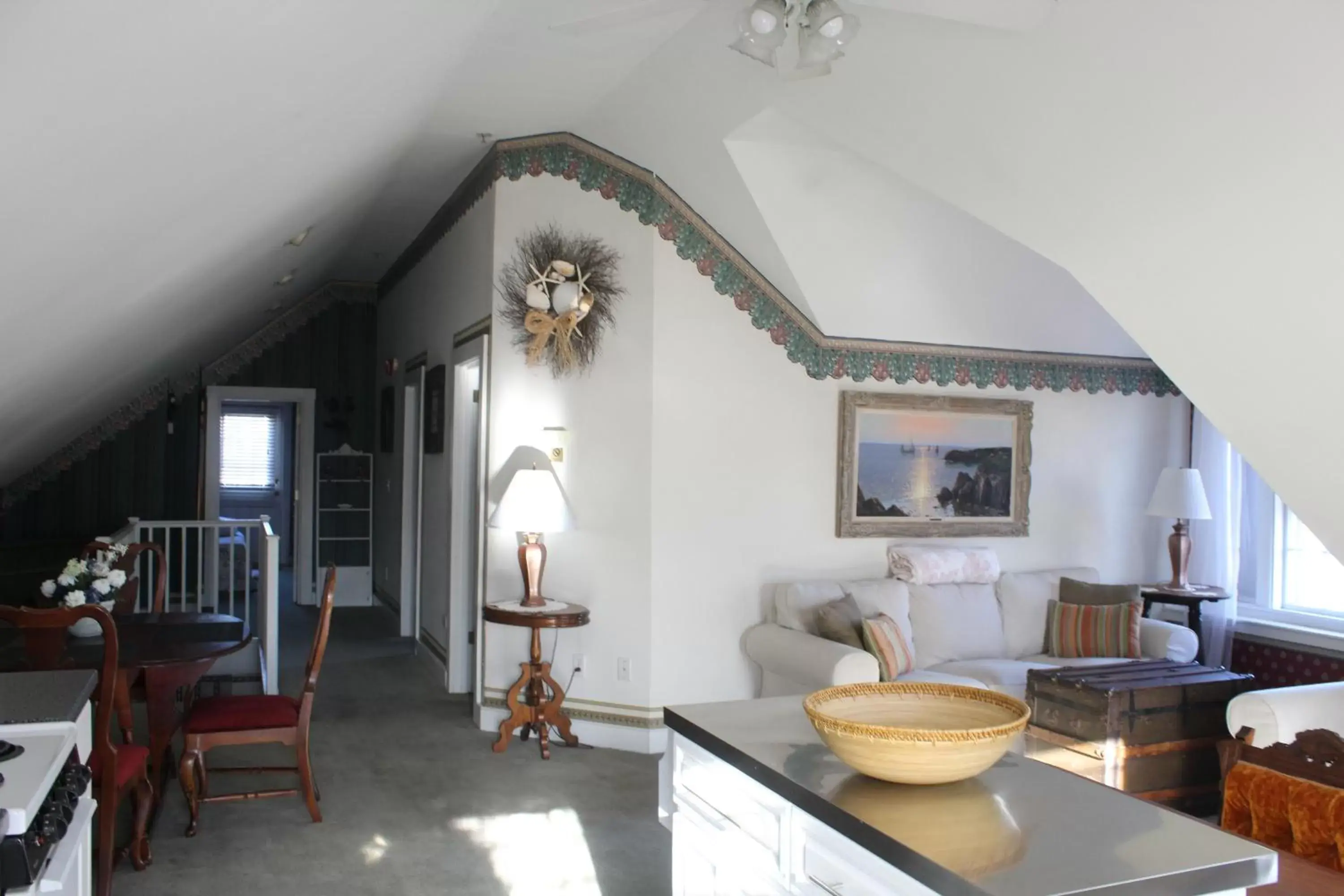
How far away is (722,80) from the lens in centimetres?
426

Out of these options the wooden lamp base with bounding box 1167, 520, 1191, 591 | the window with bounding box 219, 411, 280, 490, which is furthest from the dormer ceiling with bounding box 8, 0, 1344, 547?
the window with bounding box 219, 411, 280, 490

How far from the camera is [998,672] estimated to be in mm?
5008

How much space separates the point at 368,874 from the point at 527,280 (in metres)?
2.86

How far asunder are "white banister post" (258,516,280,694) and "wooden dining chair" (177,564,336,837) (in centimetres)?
97

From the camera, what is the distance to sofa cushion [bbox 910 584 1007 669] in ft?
17.3

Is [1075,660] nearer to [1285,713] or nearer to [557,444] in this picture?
[1285,713]

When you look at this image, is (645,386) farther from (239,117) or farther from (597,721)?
(239,117)

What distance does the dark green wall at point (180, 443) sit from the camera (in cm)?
902

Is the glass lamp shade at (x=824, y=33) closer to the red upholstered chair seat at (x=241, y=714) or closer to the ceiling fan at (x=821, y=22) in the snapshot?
the ceiling fan at (x=821, y=22)

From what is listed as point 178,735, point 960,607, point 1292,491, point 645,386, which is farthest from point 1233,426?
point 178,735

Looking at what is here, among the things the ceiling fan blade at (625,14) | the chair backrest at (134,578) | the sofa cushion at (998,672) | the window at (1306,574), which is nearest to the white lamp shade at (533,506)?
the chair backrest at (134,578)

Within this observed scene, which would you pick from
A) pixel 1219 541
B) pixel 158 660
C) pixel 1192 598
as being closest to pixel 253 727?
pixel 158 660

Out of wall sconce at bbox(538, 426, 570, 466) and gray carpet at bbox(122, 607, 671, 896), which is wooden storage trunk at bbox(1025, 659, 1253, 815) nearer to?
gray carpet at bbox(122, 607, 671, 896)

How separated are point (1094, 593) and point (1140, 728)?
1328mm
